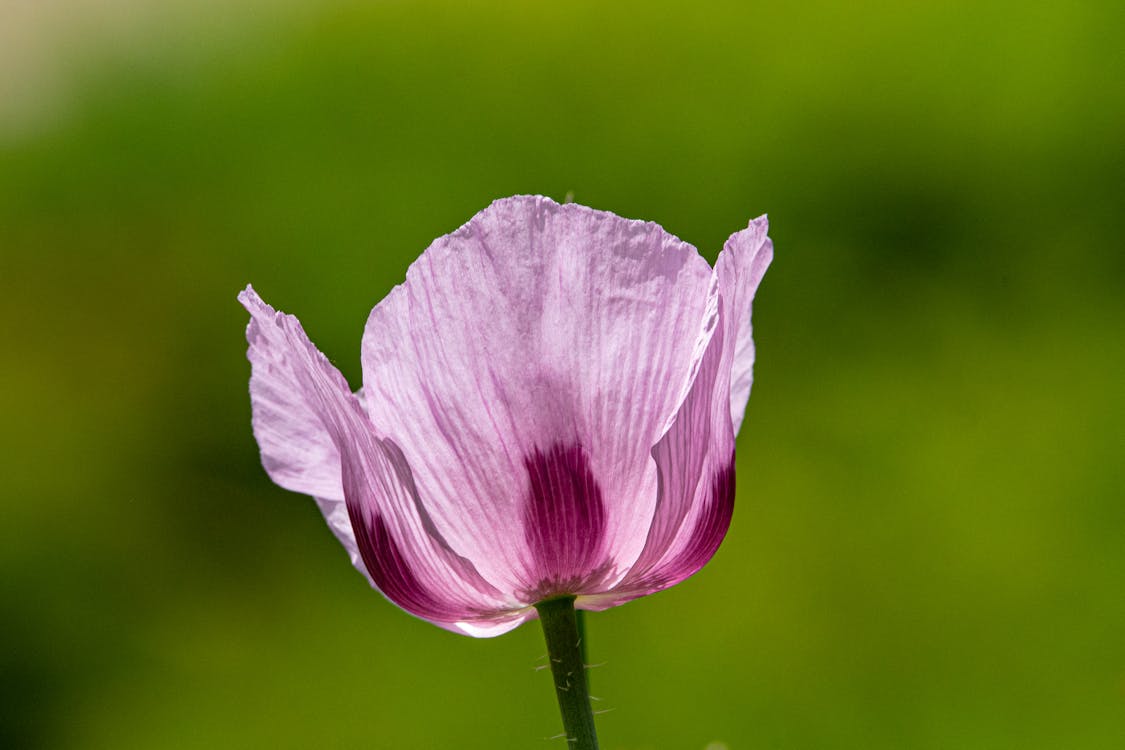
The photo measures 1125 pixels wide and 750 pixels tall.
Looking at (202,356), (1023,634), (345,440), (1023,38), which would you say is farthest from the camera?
(202,356)

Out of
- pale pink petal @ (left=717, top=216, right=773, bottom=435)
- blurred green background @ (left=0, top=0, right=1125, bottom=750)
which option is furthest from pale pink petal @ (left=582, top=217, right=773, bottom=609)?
blurred green background @ (left=0, top=0, right=1125, bottom=750)

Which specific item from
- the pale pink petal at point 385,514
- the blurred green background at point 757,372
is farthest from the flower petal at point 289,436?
the blurred green background at point 757,372

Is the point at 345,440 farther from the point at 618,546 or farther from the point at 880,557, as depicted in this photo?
the point at 880,557

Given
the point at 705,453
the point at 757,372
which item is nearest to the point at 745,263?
the point at 705,453

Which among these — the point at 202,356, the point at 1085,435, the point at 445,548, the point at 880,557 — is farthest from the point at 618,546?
the point at 202,356

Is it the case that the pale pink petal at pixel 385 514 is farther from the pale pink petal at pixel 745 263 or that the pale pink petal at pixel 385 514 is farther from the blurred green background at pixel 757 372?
the blurred green background at pixel 757 372

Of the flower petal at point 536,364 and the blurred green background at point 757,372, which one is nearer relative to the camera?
the flower petal at point 536,364

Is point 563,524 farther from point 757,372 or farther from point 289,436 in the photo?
point 757,372

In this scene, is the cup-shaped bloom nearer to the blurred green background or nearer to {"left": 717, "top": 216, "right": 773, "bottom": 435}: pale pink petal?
{"left": 717, "top": 216, "right": 773, "bottom": 435}: pale pink petal
